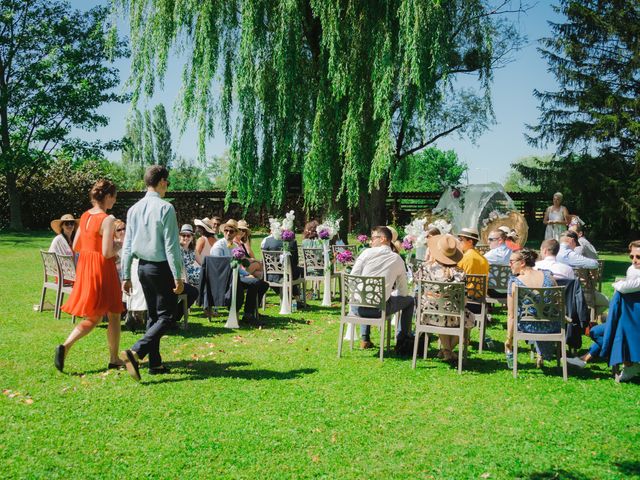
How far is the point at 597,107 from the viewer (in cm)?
2338

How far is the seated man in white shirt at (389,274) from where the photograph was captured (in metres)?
6.82

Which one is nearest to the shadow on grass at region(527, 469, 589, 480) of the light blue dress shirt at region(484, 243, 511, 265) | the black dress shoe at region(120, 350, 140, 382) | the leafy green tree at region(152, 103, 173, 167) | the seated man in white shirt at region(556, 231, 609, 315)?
the black dress shoe at region(120, 350, 140, 382)

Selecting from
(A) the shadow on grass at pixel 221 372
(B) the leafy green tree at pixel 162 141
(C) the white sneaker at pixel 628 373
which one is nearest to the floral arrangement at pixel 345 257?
(A) the shadow on grass at pixel 221 372

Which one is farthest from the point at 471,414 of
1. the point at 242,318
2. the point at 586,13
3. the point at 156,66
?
the point at 586,13

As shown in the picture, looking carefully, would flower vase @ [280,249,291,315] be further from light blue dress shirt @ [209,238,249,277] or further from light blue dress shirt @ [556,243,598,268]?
light blue dress shirt @ [556,243,598,268]

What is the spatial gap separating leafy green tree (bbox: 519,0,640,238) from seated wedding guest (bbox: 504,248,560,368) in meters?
17.8

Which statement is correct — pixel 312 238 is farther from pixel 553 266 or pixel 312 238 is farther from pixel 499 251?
pixel 553 266

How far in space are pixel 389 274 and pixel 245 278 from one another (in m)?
2.71

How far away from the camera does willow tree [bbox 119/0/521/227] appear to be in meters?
12.9

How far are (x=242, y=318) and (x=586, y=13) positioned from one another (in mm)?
20268

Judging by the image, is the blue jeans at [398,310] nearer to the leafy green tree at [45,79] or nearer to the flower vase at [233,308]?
the flower vase at [233,308]

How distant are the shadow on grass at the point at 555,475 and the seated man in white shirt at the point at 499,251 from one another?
5096 millimetres

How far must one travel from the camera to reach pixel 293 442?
4.32 metres

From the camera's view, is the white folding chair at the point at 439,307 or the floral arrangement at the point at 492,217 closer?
the white folding chair at the point at 439,307
